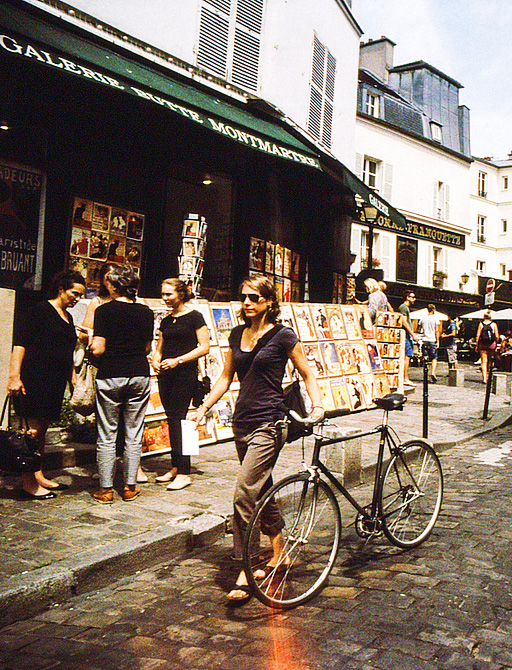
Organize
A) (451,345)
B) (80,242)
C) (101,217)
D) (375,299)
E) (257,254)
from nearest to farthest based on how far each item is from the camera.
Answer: (80,242) → (101,217) → (375,299) → (257,254) → (451,345)

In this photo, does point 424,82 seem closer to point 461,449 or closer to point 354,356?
point 354,356

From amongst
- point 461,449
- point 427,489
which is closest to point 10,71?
point 427,489

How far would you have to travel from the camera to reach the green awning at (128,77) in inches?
225

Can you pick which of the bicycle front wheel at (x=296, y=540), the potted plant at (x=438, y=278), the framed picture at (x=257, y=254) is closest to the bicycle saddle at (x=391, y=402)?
the bicycle front wheel at (x=296, y=540)

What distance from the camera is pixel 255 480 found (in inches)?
131

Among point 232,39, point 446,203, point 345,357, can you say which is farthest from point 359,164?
point 345,357

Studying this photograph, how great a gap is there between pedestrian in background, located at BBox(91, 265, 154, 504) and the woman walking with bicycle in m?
1.31

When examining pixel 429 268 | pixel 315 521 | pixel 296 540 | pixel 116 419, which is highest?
pixel 429 268

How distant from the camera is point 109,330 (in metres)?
4.64

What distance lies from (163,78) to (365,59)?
84.8 ft

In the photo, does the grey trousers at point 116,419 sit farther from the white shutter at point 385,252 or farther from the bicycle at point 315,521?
the white shutter at point 385,252

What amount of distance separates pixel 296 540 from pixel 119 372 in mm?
1951

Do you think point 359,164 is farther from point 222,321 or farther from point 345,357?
point 222,321

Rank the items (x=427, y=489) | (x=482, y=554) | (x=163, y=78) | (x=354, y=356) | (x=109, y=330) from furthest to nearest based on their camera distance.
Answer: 1. (x=354, y=356)
2. (x=163, y=78)
3. (x=109, y=330)
4. (x=427, y=489)
5. (x=482, y=554)
